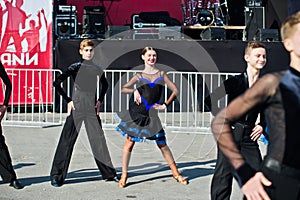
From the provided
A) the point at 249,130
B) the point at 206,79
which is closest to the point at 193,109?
the point at 206,79

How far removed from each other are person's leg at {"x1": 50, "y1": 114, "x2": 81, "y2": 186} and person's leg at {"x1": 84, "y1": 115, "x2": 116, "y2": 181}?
0.17 m

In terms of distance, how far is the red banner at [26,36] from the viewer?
13414 mm

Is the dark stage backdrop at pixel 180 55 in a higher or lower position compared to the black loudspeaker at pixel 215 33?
lower

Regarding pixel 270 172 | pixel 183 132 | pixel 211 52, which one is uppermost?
pixel 270 172

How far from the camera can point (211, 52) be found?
44.2ft

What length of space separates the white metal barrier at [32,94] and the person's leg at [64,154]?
206 inches

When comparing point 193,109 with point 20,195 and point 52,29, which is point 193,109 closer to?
point 52,29

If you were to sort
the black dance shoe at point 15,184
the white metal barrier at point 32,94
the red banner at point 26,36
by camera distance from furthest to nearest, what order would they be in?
the red banner at point 26,36
the white metal barrier at point 32,94
the black dance shoe at point 15,184

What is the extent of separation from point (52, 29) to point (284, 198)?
10.6 metres

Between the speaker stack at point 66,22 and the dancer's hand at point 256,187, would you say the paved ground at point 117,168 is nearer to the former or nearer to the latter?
the speaker stack at point 66,22

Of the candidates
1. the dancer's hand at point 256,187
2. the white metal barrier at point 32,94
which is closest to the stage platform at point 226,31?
the white metal barrier at point 32,94

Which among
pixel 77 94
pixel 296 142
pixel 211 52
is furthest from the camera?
pixel 211 52

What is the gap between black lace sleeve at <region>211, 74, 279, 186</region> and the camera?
3.42 metres

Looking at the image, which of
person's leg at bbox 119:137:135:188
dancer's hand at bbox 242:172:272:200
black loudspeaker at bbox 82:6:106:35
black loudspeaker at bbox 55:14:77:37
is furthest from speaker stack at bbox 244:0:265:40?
dancer's hand at bbox 242:172:272:200
